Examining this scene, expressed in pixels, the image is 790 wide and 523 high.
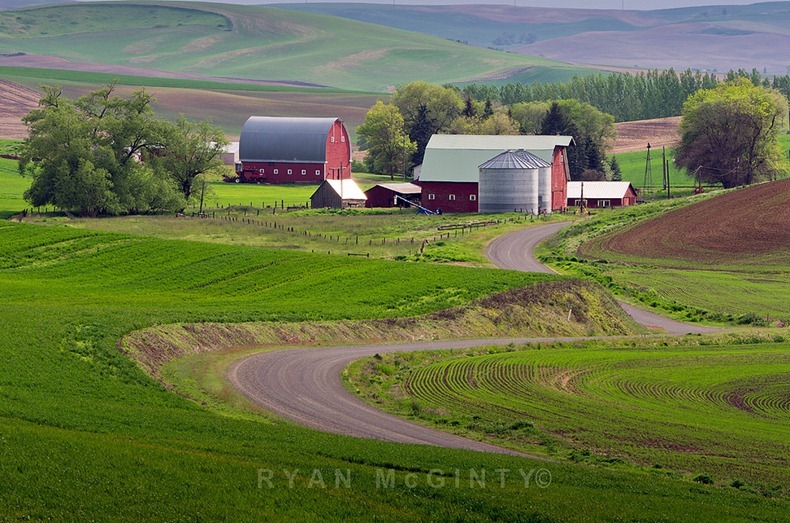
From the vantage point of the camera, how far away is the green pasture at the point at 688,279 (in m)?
65.3

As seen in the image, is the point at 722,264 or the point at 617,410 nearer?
the point at 617,410

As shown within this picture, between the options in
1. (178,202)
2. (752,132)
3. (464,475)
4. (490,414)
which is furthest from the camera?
(752,132)

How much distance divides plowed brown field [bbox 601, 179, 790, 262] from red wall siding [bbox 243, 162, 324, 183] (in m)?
57.5

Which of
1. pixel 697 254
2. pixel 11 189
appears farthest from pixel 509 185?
pixel 11 189

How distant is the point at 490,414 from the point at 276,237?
51.9 metres

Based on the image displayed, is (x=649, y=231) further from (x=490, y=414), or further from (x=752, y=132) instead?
(x=490, y=414)

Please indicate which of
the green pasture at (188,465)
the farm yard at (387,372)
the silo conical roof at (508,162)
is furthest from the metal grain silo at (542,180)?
the green pasture at (188,465)

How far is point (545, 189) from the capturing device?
379 feet

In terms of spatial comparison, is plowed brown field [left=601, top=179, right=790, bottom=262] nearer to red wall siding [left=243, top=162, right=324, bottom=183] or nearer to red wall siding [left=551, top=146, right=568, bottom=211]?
red wall siding [left=551, top=146, right=568, bottom=211]

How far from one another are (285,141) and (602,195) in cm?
4197

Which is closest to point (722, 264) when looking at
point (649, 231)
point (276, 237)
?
point (649, 231)

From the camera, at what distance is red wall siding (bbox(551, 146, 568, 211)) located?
118 m

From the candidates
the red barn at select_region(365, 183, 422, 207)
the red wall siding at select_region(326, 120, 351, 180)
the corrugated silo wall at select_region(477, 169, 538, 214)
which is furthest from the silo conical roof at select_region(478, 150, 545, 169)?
the red wall siding at select_region(326, 120, 351, 180)

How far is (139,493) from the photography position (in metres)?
21.2
